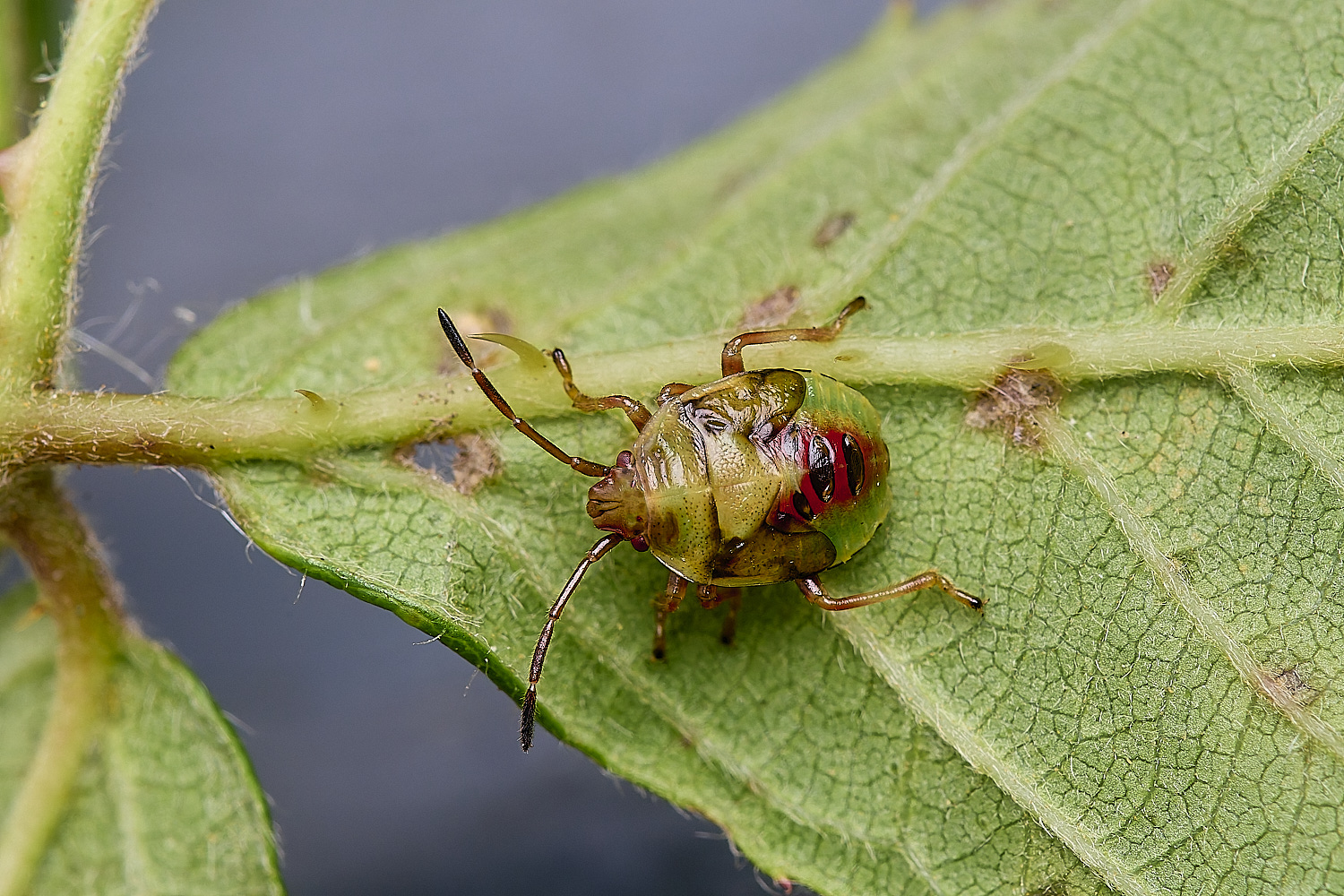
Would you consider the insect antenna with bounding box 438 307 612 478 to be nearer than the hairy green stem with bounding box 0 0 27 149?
Yes

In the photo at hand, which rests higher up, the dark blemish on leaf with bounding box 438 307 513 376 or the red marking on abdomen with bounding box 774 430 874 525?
the dark blemish on leaf with bounding box 438 307 513 376

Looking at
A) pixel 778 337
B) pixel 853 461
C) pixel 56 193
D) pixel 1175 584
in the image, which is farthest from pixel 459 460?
pixel 1175 584

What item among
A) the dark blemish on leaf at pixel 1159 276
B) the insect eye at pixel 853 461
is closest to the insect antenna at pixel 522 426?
the insect eye at pixel 853 461

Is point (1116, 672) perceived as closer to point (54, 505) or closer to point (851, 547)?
point (851, 547)

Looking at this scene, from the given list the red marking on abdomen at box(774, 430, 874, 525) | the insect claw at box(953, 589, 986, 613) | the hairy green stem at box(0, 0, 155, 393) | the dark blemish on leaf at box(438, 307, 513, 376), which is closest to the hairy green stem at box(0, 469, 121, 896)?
the hairy green stem at box(0, 0, 155, 393)

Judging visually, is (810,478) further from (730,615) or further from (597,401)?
(597,401)

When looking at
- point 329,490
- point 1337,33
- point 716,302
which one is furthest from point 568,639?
point 1337,33

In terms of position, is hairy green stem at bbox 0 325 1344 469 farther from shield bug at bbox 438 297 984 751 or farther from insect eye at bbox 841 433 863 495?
insect eye at bbox 841 433 863 495

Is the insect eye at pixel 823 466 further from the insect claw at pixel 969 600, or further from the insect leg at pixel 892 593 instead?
the insect claw at pixel 969 600
